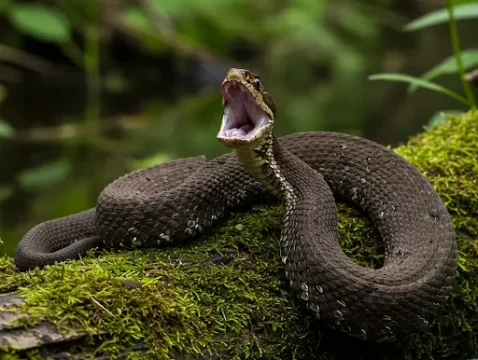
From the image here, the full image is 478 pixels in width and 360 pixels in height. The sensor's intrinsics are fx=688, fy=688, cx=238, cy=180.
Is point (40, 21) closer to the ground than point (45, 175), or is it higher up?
higher up

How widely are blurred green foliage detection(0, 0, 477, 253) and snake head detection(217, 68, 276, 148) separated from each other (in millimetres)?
4577

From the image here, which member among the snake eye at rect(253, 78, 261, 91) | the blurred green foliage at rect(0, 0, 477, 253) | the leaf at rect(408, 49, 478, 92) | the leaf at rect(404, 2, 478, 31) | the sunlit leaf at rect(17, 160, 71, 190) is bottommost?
the sunlit leaf at rect(17, 160, 71, 190)

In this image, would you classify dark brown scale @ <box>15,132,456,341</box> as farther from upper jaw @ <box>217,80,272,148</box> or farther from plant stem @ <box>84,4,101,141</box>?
plant stem @ <box>84,4,101,141</box>

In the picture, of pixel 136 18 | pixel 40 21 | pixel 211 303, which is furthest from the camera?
pixel 136 18

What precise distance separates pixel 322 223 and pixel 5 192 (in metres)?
7.54

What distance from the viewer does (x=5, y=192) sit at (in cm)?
1099

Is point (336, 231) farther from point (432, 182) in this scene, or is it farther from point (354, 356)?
point (432, 182)

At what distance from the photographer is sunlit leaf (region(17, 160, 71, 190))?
11.5 m

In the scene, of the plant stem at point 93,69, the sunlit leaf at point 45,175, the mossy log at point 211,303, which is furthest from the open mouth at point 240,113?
the plant stem at point 93,69

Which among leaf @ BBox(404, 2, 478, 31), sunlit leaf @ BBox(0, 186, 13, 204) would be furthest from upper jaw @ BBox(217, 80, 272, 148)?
sunlit leaf @ BBox(0, 186, 13, 204)

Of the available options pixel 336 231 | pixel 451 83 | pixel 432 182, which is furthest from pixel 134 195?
pixel 451 83

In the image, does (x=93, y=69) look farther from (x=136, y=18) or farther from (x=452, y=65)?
(x=452, y=65)

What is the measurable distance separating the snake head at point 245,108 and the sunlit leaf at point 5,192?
6.86 metres

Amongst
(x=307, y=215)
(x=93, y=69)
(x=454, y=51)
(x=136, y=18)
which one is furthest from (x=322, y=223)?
(x=93, y=69)
